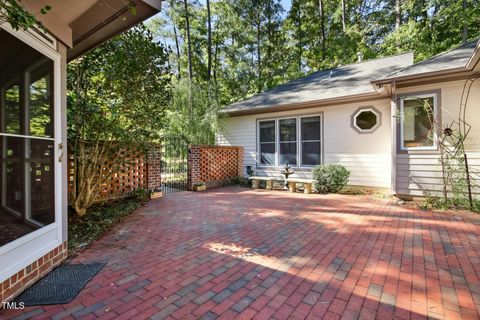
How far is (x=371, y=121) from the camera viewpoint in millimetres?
7180

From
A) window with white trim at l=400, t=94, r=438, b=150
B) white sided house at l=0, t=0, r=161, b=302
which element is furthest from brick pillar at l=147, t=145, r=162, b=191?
window with white trim at l=400, t=94, r=438, b=150

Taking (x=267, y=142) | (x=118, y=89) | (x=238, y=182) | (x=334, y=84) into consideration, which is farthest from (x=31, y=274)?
(x=334, y=84)

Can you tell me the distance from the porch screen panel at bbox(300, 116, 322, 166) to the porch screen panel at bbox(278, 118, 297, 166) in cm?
30

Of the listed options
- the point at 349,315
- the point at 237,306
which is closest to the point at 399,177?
the point at 349,315

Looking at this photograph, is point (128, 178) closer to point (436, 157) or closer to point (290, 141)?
point (290, 141)

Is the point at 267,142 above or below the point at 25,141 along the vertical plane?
above

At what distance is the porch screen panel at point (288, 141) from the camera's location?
867 centimetres

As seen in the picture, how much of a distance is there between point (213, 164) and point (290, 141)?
2.85m

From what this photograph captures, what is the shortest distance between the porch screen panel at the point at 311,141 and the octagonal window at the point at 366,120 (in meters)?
1.16

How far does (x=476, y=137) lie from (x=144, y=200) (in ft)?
25.5

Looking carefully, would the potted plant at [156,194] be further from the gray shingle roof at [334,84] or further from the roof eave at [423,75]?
the roof eave at [423,75]

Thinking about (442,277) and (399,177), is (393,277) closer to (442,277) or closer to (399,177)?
(442,277)

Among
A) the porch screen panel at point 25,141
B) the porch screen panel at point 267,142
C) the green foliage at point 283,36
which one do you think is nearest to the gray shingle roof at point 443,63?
the porch screen panel at point 267,142

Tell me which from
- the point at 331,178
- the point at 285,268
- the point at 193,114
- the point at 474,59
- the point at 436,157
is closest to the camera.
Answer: the point at 285,268
